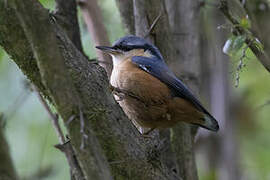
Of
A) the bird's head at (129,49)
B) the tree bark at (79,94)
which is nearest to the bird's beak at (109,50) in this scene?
the bird's head at (129,49)

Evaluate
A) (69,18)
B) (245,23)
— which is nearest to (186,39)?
(69,18)

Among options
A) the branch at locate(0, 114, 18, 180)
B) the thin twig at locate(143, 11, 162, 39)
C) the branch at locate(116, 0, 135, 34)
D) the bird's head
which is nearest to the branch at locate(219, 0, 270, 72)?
the thin twig at locate(143, 11, 162, 39)

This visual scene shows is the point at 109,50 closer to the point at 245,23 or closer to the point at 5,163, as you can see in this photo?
the point at 5,163

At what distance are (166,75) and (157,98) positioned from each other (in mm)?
A: 227

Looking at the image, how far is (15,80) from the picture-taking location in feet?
21.5

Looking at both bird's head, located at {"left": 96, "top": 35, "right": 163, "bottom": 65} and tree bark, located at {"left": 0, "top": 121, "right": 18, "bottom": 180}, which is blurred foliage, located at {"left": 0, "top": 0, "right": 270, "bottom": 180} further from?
tree bark, located at {"left": 0, "top": 121, "right": 18, "bottom": 180}

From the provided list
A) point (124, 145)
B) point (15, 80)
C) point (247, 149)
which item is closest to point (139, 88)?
point (124, 145)

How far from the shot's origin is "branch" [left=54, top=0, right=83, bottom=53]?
4.19 meters

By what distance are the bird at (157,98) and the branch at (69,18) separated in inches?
18.2

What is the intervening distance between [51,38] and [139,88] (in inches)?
78.9

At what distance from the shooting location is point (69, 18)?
424cm

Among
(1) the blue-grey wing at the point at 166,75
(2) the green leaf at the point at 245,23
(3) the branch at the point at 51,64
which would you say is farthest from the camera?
(1) the blue-grey wing at the point at 166,75

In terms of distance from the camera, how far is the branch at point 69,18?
4.19m

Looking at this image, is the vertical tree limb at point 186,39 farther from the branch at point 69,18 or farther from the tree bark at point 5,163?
the tree bark at point 5,163
